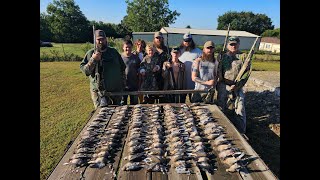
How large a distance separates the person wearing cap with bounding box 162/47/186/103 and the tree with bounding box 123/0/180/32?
155 feet

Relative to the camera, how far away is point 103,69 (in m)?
6.81

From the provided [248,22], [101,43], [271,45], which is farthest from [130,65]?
[248,22]

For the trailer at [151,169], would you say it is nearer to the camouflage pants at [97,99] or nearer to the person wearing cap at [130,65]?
the camouflage pants at [97,99]

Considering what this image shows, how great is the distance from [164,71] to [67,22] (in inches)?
1943

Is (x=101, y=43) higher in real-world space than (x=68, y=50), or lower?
lower

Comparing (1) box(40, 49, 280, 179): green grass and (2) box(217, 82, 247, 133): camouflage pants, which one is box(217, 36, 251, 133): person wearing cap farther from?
(1) box(40, 49, 280, 179): green grass

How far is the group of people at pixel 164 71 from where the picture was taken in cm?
681

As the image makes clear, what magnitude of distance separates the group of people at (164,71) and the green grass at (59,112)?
1285mm

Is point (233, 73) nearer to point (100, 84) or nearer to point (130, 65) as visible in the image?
point (130, 65)

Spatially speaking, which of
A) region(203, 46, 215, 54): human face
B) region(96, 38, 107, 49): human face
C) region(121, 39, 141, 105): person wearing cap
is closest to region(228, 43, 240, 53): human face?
region(203, 46, 215, 54): human face

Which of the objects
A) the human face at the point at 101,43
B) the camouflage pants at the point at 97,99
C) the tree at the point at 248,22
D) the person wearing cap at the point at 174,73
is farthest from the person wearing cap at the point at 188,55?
the tree at the point at 248,22

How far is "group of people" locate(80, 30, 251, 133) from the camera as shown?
22.4ft

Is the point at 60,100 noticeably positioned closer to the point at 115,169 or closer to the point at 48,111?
the point at 48,111
